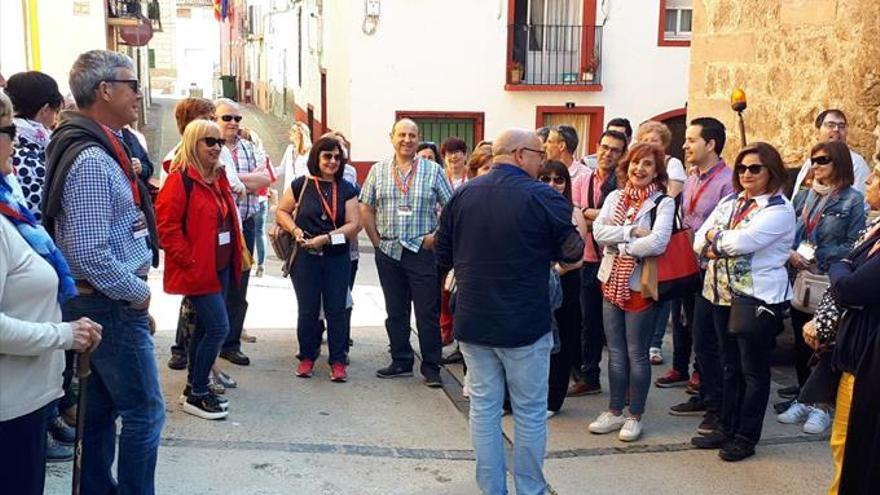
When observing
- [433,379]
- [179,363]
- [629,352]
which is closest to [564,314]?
[629,352]

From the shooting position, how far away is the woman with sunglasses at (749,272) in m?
5.14

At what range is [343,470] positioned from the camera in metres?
5.11

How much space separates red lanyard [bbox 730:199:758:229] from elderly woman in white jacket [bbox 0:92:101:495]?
3.38 metres

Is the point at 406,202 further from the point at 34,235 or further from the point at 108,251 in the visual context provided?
the point at 34,235

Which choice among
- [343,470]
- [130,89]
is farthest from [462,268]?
[130,89]

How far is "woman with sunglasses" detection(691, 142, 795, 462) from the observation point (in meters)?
5.14

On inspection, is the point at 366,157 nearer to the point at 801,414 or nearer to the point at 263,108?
the point at 801,414

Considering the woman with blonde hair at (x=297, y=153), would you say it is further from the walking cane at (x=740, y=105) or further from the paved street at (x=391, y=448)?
the walking cane at (x=740, y=105)

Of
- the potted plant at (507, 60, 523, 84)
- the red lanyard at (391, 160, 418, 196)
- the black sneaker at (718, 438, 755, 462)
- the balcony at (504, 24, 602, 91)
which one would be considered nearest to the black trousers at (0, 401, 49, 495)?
the black sneaker at (718, 438, 755, 462)

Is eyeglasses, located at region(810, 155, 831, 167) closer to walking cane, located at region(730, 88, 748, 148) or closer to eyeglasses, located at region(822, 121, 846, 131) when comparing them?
eyeglasses, located at region(822, 121, 846, 131)

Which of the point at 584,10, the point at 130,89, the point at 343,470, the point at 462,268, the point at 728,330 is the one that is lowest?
the point at 343,470

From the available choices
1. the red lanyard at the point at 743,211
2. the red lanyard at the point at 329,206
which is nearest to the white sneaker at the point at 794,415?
the red lanyard at the point at 743,211

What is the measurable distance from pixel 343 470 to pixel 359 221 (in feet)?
6.79

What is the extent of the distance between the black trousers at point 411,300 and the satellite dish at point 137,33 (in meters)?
18.6
